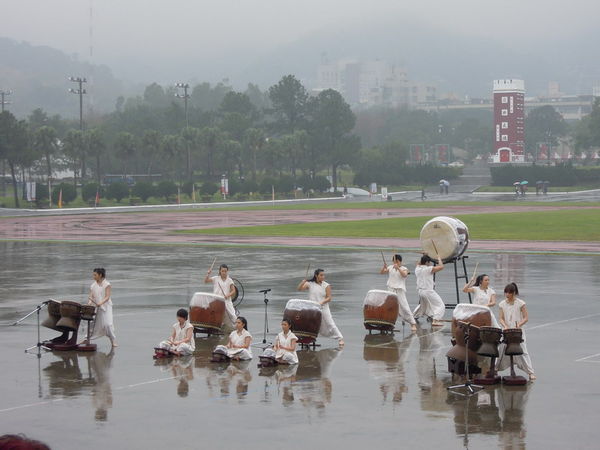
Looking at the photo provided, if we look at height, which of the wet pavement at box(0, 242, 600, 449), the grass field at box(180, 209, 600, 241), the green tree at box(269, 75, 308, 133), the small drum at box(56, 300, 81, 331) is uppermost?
the green tree at box(269, 75, 308, 133)

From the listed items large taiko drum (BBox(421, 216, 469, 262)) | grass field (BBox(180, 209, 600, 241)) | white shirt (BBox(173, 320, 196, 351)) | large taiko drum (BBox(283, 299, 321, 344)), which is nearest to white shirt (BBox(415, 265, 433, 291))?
large taiko drum (BBox(421, 216, 469, 262))

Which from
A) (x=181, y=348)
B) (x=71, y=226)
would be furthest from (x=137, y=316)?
(x=71, y=226)

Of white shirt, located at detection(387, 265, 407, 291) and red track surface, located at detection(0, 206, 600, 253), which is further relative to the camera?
red track surface, located at detection(0, 206, 600, 253)

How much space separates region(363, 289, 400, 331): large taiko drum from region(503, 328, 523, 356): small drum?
17.9 ft

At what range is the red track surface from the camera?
49.1m

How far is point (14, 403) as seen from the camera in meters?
15.9

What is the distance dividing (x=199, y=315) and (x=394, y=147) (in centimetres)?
15394

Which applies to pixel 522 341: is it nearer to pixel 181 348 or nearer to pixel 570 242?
pixel 181 348

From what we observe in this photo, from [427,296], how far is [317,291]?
12.4 feet

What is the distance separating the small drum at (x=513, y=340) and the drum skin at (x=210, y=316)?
7049mm

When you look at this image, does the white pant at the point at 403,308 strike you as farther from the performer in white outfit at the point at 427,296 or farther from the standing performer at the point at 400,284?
the performer in white outfit at the point at 427,296

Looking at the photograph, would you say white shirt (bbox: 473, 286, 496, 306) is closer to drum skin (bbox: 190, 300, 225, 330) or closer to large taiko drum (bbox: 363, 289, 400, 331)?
large taiko drum (bbox: 363, 289, 400, 331)

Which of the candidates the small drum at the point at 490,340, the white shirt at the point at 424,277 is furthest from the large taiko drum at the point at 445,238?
the small drum at the point at 490,340

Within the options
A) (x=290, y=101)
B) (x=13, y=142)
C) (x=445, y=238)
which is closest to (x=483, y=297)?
(x=445, y=238)
